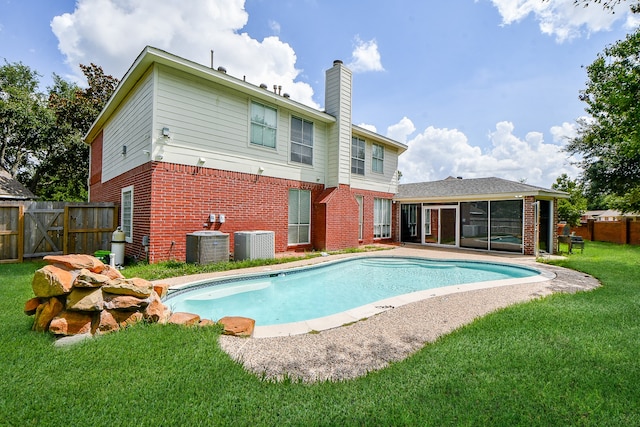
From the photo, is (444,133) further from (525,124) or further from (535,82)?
(535,82)

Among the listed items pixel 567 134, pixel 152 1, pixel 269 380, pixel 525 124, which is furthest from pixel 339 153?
pixel 567 134

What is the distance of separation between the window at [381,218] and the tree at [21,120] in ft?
68.7

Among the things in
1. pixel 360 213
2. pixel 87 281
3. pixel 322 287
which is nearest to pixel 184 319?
pixel 87 281

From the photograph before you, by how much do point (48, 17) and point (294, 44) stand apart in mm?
9409

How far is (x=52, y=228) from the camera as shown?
8.56 meters

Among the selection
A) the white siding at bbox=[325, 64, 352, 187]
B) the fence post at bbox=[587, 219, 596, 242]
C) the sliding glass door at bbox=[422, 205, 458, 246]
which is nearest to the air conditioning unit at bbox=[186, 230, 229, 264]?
the white siding at bbox=[325, 64, 352, 187]

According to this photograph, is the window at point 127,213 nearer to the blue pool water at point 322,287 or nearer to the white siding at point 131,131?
the white siding at point 131,131

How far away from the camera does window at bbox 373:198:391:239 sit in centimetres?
1484

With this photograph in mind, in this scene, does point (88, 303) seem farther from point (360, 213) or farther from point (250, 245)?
point (360, 213)

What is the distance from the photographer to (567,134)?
20953 mm

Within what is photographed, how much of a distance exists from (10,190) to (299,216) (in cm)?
1561

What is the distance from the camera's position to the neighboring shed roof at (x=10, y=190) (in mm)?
14215

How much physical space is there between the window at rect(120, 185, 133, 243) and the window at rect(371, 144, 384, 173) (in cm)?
1047

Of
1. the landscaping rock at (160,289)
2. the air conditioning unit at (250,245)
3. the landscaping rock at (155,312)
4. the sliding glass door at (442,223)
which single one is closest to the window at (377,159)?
the sliding glass door at (442,223)
